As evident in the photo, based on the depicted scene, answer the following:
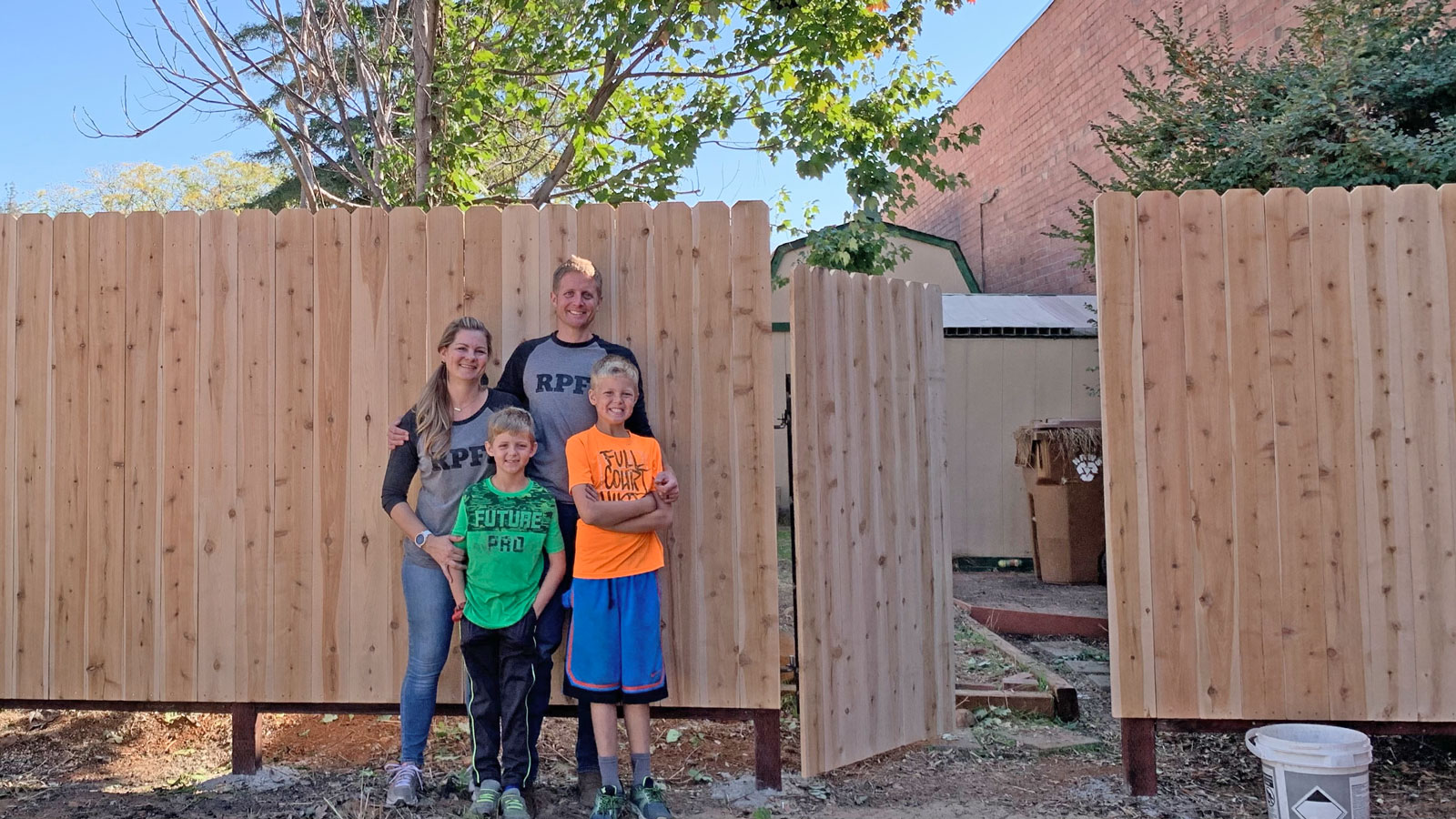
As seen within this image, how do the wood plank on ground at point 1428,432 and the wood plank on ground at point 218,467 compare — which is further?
the wood plank on ground at point 218,467

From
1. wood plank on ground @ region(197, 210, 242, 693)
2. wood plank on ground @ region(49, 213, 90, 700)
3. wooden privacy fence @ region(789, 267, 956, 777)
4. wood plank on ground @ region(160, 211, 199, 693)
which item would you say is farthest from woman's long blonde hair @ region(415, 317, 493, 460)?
wood plank on ground @ region(49, 213, 90, 700)

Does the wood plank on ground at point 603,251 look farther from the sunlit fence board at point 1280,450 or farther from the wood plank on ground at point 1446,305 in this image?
the wood plank on ground at point 1446,305

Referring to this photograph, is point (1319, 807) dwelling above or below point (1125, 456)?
below

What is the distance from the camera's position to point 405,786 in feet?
11.4

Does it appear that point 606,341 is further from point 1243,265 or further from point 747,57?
point 747,57

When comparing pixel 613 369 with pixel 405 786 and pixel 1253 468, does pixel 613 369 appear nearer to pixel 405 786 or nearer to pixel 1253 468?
pixel 405 786

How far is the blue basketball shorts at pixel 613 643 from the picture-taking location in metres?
3.37

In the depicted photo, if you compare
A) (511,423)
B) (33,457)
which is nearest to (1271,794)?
(511,423)

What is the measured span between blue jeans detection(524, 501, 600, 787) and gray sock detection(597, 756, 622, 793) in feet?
0.66

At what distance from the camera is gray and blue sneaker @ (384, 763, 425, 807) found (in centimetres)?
347

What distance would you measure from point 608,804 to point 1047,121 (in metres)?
11.0

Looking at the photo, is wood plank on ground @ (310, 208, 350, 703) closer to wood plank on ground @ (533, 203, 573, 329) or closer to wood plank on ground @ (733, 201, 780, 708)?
wood plank on ground @ (533, 203, 573, 329)

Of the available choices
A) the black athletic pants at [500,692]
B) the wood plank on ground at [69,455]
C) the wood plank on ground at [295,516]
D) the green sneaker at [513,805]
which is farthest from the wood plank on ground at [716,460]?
the wood plank on ground at [69,455]

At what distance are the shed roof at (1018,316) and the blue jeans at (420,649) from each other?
644cm
